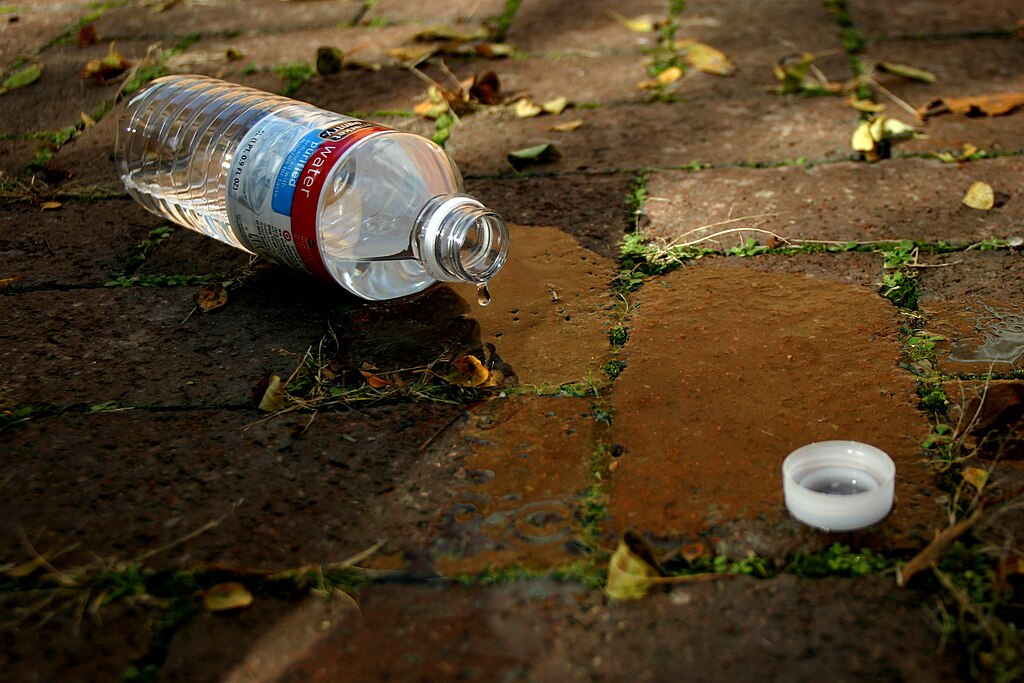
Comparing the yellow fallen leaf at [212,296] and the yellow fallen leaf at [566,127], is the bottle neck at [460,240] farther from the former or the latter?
the yellow fallen leaf at [566,127]

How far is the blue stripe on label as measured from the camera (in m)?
2.00

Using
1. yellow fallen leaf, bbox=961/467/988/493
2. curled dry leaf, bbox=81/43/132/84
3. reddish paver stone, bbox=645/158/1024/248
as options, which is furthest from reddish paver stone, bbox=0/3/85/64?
yellow fallen leaf, bbox=961/467/988/493

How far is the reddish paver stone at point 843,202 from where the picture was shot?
2398 mm

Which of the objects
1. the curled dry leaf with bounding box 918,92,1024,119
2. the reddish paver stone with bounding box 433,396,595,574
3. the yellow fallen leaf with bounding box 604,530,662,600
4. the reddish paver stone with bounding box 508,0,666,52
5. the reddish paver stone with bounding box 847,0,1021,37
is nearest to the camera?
the yellow fallen leaf with bounding box 604,530,662,600

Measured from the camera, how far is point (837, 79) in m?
3.26

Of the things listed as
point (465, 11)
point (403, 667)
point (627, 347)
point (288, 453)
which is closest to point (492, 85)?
point (465, 11)

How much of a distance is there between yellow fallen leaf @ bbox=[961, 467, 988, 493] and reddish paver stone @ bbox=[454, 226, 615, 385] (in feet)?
2.31

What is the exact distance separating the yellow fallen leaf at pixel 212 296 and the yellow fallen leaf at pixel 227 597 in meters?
0.94

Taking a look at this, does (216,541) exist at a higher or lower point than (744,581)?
higher

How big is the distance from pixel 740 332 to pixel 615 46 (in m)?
1.99

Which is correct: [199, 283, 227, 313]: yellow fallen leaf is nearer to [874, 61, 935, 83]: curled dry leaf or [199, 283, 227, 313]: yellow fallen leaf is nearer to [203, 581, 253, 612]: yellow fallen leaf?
[203, 581, 253, 612]: yellow fallen leaf

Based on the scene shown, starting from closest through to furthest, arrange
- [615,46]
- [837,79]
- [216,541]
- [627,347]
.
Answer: [216,541]
[627,347]
[837,79]
[615,46]

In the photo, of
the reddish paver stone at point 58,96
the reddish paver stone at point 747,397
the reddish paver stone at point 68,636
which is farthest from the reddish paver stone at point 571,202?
the reddish paver stone at point 58,96

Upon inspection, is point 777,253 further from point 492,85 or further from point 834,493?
point 492,85
